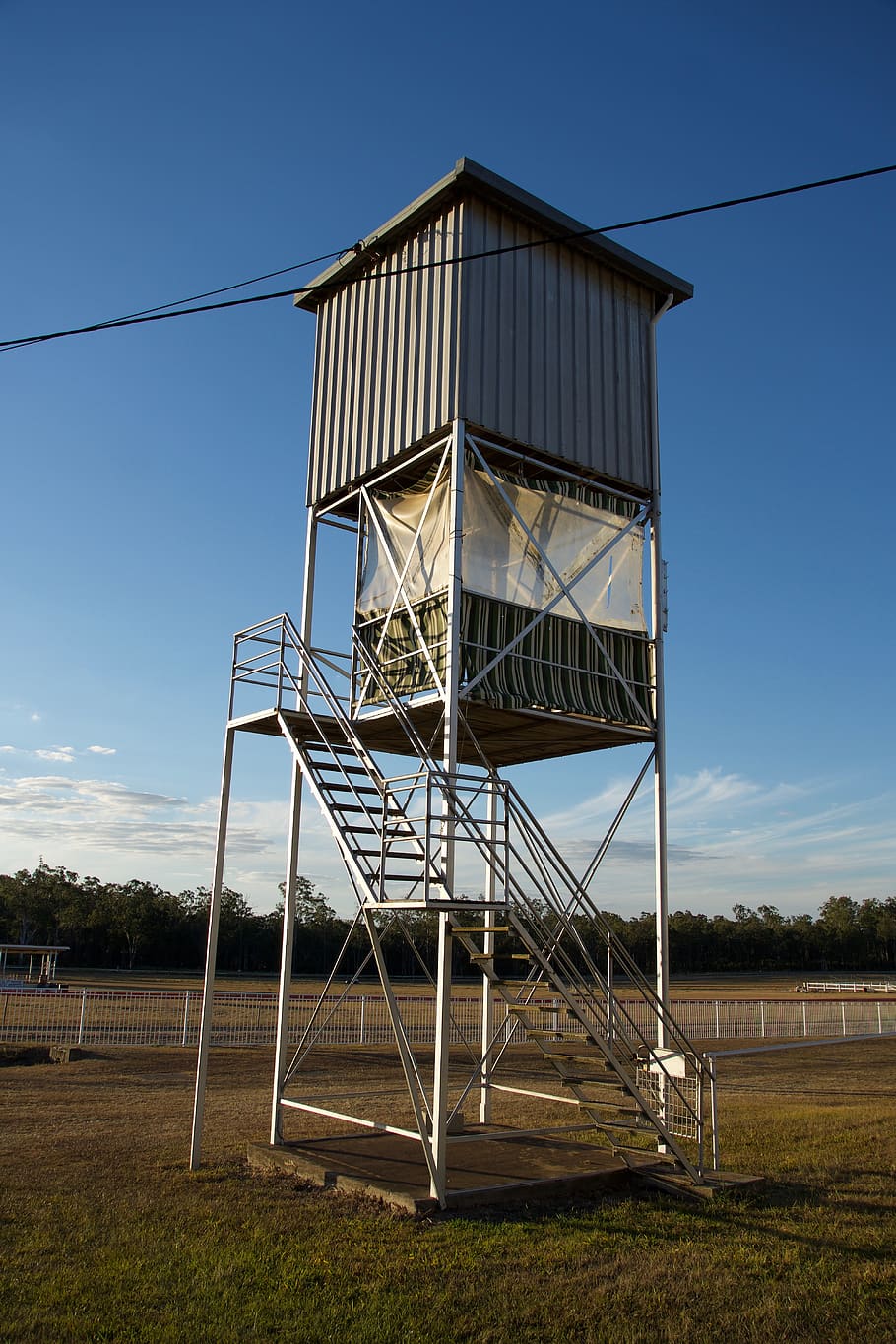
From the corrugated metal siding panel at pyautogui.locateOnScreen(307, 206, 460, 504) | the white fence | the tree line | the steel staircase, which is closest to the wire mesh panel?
the steel staircase

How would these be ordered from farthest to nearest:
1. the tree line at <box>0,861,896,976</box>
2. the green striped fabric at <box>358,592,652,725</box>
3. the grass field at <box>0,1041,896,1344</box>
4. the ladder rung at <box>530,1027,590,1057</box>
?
the tree line at <box>0,861,896,976</box>, the green striped fabric at <box>358,592,652,725</box>, the ladder rung at <box>530,1027,590,1057</box>, the grass field at <box>0,1041,896,1344</box>

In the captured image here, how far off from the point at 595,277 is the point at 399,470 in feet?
15.1

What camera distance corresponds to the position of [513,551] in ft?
53.1

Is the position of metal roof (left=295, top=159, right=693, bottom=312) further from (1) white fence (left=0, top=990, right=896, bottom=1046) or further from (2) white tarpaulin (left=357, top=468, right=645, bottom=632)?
(1) white fence (left=0, top=990, right=896, bottom=1046)

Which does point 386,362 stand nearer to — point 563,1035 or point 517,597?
point 517,597

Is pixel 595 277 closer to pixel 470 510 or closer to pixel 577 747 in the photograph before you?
pixel 470 510

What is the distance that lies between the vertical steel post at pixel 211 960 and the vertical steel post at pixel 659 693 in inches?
236

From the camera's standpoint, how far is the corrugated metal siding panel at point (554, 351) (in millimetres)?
15312

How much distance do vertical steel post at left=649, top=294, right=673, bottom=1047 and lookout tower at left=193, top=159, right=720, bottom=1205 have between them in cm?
4

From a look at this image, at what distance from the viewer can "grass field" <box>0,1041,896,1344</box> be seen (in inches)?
320

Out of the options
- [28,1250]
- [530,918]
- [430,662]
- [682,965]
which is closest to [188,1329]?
[28,1250]

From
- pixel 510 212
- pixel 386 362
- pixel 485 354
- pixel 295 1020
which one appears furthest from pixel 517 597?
pixel 295 1020

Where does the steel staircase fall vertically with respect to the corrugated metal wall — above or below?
below

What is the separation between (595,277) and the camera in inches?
674
